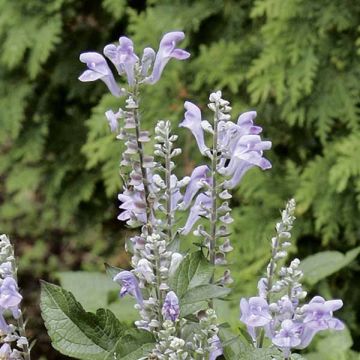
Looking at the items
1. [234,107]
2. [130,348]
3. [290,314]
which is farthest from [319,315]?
[234,107]

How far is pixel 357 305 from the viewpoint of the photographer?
3.03 metres

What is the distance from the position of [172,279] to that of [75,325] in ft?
0.51

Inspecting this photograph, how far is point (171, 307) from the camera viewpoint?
956mm

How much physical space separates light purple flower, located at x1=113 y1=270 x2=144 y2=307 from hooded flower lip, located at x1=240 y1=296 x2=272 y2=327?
0.48 feet

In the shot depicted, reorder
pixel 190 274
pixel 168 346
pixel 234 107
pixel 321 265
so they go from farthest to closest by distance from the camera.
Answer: pixel 234 107, pixel 321 265, pixel 190 274, pixel 168 346

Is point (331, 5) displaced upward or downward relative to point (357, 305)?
upward

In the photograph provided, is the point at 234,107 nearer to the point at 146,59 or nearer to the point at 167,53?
the point at 167,53

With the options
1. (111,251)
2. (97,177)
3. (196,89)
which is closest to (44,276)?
(111,251)

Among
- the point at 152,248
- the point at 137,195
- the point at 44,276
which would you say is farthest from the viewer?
the point at 44,276

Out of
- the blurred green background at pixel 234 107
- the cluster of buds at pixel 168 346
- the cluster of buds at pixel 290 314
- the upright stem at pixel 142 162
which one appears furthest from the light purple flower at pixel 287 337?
the blurred green background at pixel 234 107

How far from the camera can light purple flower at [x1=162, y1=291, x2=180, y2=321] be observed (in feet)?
3.13

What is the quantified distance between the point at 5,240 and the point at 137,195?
19 cm

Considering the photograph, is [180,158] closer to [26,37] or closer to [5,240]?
[26,37]

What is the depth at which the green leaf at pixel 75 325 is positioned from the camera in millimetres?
1066
